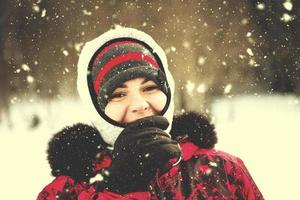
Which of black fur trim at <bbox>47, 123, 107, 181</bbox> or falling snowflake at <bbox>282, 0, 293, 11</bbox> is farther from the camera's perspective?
falling snowflake at <bbox>282, 0, 293, 11</bbox>

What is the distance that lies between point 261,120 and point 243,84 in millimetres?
640

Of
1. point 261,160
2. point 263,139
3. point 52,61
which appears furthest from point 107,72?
point 52,61

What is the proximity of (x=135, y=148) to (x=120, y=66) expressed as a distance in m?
0.34

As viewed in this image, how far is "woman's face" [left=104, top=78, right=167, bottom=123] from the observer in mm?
1432

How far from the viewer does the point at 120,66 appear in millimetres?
1517

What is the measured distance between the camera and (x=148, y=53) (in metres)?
1.63

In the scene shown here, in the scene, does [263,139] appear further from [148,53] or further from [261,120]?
[148,53]

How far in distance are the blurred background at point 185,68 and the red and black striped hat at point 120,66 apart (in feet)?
6.64

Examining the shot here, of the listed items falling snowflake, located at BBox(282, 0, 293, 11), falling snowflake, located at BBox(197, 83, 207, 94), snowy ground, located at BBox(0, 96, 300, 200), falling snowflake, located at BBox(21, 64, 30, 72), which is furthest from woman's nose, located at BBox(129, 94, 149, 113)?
falling snowflake, located at BBox(21, 64, 30, 72)

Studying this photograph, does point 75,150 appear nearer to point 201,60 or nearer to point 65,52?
point 65,52

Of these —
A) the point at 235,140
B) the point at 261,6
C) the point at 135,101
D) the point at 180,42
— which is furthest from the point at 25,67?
the point at 135,101

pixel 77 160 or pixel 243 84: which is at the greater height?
pixel 243 84

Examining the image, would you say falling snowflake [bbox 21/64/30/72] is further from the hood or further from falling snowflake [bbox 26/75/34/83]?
the hood

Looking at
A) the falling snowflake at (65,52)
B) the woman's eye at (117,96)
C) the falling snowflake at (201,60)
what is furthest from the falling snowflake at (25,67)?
the woman's eye at (117,96)
